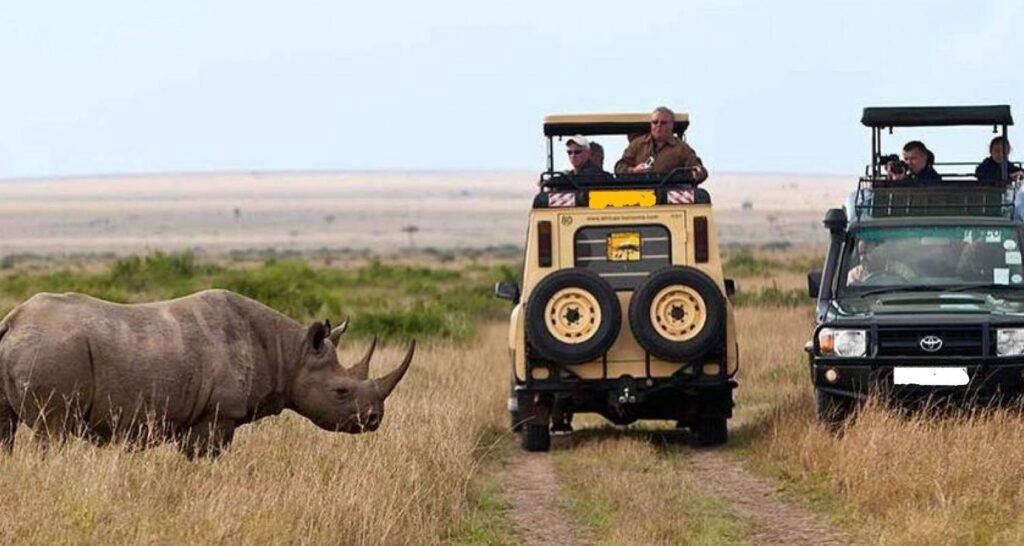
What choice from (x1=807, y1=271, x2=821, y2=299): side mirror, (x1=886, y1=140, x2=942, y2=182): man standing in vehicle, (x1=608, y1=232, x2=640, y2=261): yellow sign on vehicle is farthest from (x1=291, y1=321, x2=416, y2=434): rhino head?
(x1=886, y1=140, x2=942, y2=182): man standing in vehicle

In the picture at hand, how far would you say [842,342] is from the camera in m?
16.0

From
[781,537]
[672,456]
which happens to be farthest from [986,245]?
[781,537]

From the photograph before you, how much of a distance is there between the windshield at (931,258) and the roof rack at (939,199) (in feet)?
1.33

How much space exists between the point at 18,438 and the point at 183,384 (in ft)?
3.58

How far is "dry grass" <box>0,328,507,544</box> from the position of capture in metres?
10.9

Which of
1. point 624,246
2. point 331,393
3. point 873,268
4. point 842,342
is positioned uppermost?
point 624,246

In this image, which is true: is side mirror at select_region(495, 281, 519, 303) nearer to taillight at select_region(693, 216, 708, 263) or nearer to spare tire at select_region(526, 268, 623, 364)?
spare tire at select_region(526, 268, 623, 364)

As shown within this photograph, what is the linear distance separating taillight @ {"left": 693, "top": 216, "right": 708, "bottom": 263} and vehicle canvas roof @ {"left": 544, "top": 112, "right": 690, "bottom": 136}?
1.68 m

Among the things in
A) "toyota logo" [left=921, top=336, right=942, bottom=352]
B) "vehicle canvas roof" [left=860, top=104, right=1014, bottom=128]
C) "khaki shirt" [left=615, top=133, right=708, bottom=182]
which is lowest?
"toyota logo" [left=921, top=336, right=942, bottom=352]

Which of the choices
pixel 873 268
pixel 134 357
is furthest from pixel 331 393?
pixel 873 268

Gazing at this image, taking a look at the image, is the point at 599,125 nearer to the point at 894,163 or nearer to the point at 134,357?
the point at 894,163

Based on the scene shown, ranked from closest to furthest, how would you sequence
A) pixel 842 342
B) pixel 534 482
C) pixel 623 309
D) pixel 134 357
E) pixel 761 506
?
1. pixel 134 357
2. pixel 761 506
3. pixel 534 482
4. pixel 842 342
5. pixel 623 309

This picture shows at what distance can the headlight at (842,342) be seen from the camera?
1591 centimetres

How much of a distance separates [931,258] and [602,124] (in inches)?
128
